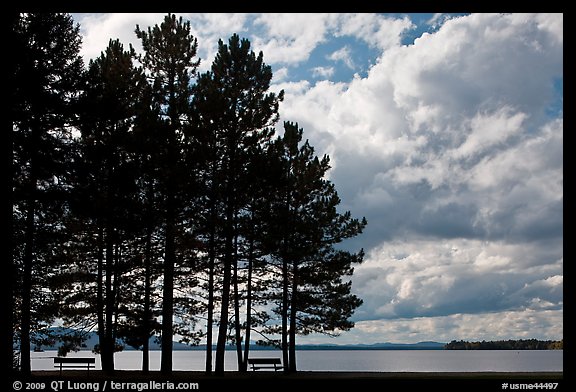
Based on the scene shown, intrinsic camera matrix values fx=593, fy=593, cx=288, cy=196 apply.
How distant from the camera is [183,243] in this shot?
2586cm

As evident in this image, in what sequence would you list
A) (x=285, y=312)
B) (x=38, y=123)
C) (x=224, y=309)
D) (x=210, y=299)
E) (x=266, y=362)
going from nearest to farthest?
1. (x=38, y=123)
2. (x=224, y=309)
3. (x=210, y=299)
4. (x=266, y=362)
5. (x=285, y=312)

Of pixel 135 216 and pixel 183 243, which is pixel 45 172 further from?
pixel 183 243

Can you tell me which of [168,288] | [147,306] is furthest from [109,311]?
[168,288]

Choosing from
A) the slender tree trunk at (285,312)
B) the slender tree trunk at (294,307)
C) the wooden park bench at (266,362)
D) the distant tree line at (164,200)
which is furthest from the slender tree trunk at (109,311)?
the slender tree trunk at (294,307)

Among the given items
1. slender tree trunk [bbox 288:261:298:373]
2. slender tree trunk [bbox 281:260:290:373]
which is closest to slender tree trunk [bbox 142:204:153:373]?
slender tree trunk [bbox 281:260:290:373]

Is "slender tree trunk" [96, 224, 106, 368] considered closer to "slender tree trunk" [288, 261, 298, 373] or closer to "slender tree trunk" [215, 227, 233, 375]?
"slender tree trunk" [215, 227, 233, 375]

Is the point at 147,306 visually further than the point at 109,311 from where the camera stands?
Yes

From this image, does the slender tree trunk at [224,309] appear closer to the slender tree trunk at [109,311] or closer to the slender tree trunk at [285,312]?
the slender tree trunk at [109,311]

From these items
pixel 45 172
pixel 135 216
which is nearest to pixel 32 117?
pixel 45 172

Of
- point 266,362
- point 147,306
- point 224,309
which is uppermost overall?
point 147,306

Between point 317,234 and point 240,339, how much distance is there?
6945 mm

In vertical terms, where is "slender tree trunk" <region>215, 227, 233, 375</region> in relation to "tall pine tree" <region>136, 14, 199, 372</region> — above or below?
below

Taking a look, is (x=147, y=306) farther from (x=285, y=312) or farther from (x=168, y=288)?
(x=285, y=312)

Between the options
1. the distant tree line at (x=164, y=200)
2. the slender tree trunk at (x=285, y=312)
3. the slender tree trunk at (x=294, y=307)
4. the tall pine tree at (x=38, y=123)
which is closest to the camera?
the tall pine tree at (x=38, y=123)
